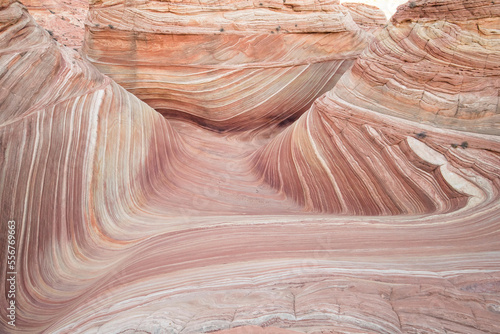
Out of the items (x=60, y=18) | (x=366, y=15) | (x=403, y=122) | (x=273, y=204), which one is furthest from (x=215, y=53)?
(x=60, y=18)

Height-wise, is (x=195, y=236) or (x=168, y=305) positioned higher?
(x=195, y=236)

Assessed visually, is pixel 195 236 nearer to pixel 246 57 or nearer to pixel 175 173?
pixel 175 173

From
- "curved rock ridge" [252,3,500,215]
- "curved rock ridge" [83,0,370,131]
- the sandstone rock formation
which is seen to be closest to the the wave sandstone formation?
"curved rock ridge" [252,3,500,215]

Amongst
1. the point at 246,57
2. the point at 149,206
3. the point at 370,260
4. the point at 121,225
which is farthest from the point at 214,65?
the point at 370,260

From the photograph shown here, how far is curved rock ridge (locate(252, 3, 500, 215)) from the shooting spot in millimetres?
3570

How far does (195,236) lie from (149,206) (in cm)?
117

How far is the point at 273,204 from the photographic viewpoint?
459 centimetres

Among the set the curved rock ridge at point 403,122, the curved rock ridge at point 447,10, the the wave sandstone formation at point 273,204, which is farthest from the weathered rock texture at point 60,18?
the curved rock ridge at point 447,10

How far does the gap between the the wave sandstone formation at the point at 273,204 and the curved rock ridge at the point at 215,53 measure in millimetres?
1621

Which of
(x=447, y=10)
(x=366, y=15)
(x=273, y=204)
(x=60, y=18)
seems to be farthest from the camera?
(x=60, y=18)

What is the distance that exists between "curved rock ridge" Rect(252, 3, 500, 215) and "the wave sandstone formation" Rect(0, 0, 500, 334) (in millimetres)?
18

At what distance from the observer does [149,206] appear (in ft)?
13.8

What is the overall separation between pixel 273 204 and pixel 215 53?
11.9 ft

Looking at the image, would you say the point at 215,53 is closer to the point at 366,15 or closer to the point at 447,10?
the point at 447,10
